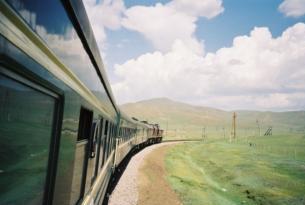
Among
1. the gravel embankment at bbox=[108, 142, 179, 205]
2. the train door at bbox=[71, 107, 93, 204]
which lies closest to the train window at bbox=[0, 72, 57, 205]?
the train door at bbox=[71, 107, 93, 204]

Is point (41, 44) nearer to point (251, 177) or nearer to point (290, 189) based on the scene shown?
point (290, 189)

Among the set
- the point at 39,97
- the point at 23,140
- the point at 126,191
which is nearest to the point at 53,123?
the point at 39,97

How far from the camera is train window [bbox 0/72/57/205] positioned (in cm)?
142

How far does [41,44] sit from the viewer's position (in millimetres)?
1799

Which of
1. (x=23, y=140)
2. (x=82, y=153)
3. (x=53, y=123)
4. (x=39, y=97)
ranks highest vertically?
(x=39, y=97)

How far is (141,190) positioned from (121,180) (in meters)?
1.93

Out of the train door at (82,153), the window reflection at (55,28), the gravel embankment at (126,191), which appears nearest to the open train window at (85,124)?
the train door at (82,153)

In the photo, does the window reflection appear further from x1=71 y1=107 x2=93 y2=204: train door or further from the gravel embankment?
the gravel embankment

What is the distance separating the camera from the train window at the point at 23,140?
1421mm

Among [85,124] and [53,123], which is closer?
[53,123]

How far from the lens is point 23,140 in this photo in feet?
5.34

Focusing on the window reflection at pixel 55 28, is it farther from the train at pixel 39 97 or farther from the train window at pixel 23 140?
the train window at pixel 23 140

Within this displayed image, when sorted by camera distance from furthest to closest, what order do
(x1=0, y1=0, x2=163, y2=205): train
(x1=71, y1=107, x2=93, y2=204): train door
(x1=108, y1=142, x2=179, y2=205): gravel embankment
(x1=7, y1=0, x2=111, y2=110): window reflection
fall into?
(x1=108, y1=142, x2=179, y2=205): gravel embankment, (x1=71, y1=107, x2=93, y2=204): train door, (x1=7, y1=0, x2=111, y2=110): window reflection, (x1=0, y1=0, x2=163, y2=205): train

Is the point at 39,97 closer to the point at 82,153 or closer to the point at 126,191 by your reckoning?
the point at 82,153
